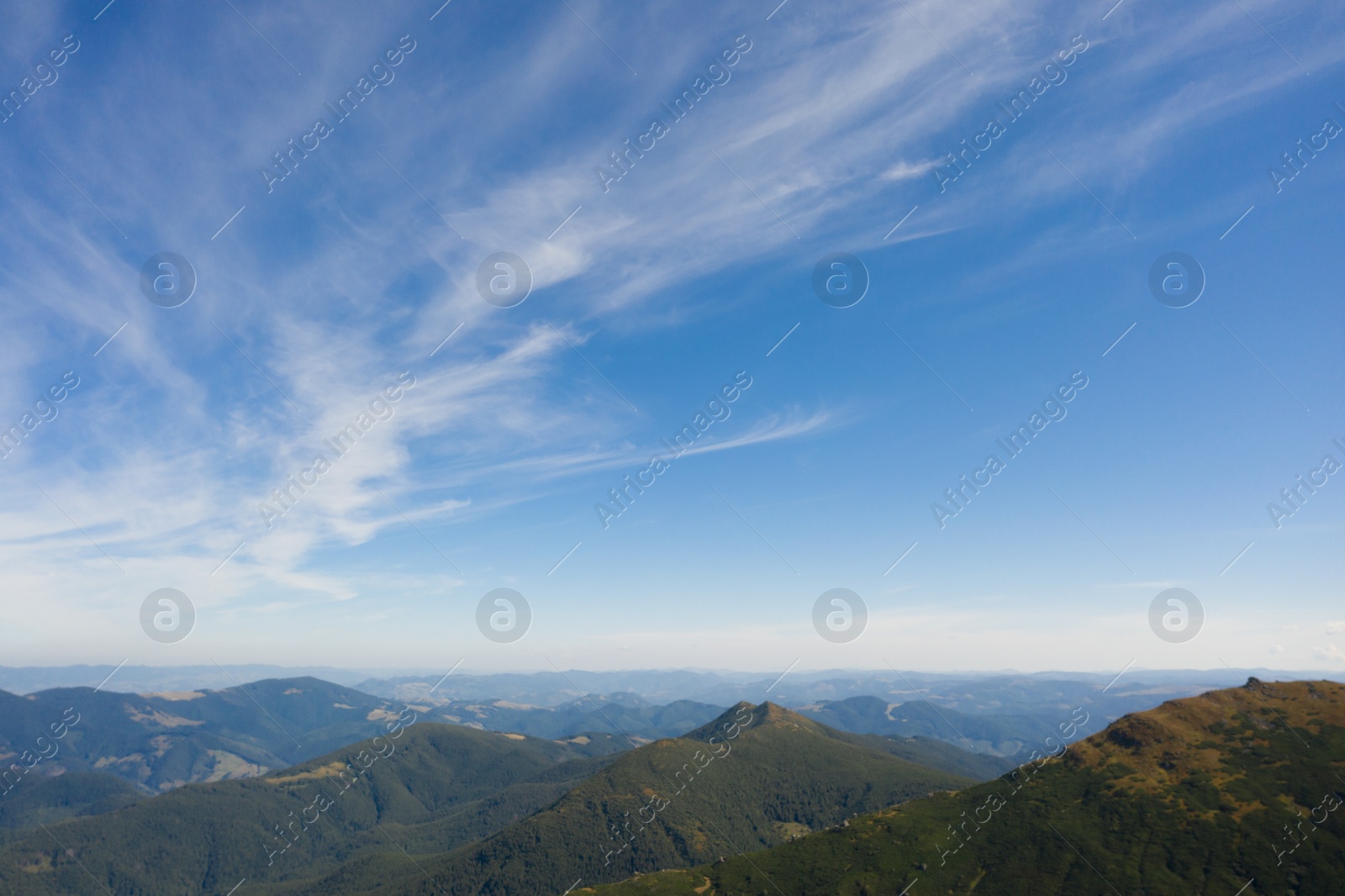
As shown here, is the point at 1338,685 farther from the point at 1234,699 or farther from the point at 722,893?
the point at 722,893

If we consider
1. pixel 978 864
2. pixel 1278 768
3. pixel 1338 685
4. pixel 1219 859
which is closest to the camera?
pixel 1219 859

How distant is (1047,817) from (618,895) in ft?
458

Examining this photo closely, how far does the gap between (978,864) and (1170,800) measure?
57718 millimetres

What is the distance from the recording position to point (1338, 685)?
19188 cm

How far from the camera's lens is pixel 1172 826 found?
165 m

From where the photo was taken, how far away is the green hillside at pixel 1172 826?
14975cm

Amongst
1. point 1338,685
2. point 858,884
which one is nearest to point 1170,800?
point 1338,685

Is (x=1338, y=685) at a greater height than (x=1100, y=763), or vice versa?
(x=1338, y=685)

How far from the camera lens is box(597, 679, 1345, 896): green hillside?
491 feet

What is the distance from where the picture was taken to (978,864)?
179500 mm

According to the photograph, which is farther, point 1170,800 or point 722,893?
point 722,893

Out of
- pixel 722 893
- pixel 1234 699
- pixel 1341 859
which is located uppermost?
pixel 1234 699

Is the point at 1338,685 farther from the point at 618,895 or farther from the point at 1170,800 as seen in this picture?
the point at 618,895

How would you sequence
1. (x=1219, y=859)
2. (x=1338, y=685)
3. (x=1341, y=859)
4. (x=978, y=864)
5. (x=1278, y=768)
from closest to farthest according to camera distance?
1. (x=1341, y=859)
2. (x=1219, y=859)
3. (x=1278, y=768)
4. (x=978, y=864)
5. (x=1338, y=685)
